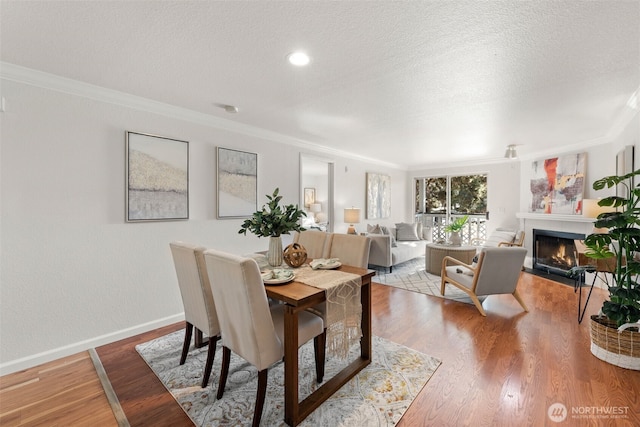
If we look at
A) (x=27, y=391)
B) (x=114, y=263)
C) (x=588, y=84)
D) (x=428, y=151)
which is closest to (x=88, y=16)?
(x=114, y=263)

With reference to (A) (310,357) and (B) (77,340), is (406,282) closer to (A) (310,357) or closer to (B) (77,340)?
(A) (310,357)

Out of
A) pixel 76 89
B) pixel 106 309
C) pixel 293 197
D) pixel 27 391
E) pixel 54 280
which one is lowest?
pixel 27 391

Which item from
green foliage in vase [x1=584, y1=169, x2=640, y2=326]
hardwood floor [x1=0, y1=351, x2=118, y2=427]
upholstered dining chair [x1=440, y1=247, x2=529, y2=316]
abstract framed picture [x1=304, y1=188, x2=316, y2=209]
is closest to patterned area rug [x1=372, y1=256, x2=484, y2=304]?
upholstered dining chair [x1=440, y1=247, x2=529, y2=316]

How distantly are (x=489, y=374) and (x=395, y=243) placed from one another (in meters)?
3.53

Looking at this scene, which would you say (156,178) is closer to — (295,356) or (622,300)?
(295,356)

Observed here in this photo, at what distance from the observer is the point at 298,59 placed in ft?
6.45

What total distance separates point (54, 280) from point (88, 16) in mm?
2057

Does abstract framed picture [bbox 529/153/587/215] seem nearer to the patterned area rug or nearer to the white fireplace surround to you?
the white fireplace surround

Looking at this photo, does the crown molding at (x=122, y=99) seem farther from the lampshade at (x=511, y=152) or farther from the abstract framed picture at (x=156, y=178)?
the lampshade at (x=511, y=152)

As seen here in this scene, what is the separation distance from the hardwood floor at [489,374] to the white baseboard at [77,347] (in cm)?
7

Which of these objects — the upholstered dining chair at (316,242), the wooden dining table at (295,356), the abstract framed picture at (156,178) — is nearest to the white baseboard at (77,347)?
the abstract framed picture at (156,178)

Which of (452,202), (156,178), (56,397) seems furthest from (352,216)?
(56,397)

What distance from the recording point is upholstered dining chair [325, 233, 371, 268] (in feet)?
8.70

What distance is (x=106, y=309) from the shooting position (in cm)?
259
